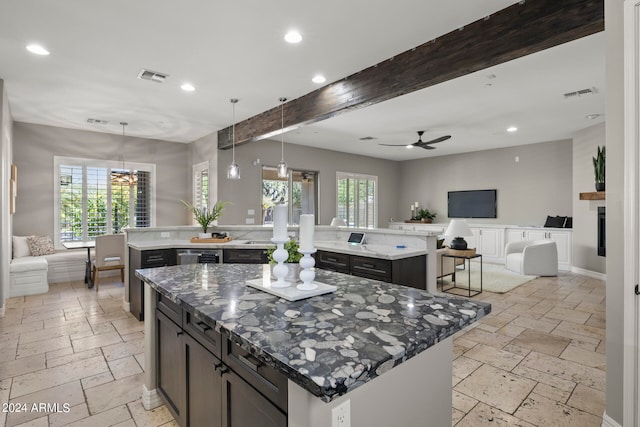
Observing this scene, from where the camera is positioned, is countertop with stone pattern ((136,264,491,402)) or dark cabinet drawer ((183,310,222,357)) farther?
dark cabinet drawer ((183,310,222,357))

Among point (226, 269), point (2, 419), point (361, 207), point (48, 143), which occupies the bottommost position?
point (2, 419)

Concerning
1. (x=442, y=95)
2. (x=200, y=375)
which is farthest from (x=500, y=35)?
(x=200, y=375)

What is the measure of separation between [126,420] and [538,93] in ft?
18.3

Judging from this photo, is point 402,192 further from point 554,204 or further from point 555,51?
point 555,51

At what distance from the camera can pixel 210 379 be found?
1542 millimetres

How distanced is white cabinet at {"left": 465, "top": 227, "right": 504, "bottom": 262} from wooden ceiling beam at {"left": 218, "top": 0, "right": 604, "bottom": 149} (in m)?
5.96

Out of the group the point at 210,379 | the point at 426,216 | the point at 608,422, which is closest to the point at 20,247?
the point at 210,379

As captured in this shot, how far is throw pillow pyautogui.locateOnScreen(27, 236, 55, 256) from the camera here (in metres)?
5.67

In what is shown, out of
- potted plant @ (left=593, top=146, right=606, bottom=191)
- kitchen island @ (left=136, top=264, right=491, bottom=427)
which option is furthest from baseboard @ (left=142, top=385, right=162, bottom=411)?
potted plant @ (left=593, top=146, right=606, bottom=191)

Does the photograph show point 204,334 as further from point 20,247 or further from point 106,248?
point 20,247

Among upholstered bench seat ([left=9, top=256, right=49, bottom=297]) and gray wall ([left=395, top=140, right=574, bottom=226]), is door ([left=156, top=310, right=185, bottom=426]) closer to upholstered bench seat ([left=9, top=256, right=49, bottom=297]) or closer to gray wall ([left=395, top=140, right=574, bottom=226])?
upholstered bench seat ([left=9, top=256, right=49, bottom=297])

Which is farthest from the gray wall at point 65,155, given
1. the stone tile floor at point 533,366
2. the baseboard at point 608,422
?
the baseboard at point 608,422

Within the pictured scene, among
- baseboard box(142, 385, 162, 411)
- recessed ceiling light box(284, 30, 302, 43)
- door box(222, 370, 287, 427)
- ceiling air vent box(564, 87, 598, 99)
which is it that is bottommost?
baseboard box(142, 385, 162, 411)

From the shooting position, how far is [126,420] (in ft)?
6.87
